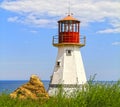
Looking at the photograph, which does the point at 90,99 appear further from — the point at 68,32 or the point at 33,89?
the point at 68,32

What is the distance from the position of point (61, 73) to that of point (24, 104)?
1313cm

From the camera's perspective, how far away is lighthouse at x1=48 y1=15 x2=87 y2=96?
2625cm

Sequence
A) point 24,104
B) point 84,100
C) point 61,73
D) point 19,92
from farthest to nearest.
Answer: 1. point 61,73
2. point 19,92
3. point 24,104
4. point 84,100

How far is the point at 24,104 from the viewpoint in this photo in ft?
43.7

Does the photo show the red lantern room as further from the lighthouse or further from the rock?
the rock

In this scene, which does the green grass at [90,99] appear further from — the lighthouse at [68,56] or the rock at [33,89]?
the lighthouse at [68,56]

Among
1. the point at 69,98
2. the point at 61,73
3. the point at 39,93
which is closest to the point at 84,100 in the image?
the point at 69,98

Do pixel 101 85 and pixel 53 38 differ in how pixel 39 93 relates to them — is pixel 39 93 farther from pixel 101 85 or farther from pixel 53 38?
pixel 53 38

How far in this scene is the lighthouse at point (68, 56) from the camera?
86.1 feet

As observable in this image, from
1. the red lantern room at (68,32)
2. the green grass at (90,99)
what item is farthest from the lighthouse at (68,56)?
the green grass at (90,99)

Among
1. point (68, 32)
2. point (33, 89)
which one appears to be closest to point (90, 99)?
point (33, 89)

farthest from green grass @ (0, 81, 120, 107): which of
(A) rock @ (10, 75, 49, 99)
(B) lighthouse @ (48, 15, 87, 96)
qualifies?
(B) lighthouse @ (48, 15, 87, 96)

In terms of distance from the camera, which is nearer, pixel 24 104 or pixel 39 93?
pixel 24 104

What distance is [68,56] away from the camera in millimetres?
26672
